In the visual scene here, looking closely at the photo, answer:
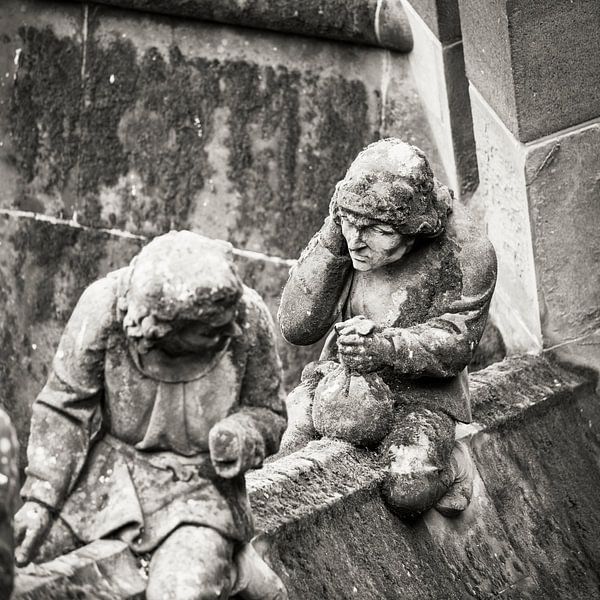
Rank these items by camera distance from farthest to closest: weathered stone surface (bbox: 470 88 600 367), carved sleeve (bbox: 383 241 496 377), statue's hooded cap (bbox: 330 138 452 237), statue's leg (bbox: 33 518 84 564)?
weathered stone surface (bbox: 470 88 600 367)
carved sleeve (bbox: 383 241 496 377)
statue's hooded cap (bbox: 330 138 452 237)
statue's leg (bbox: 33 518 84 564)

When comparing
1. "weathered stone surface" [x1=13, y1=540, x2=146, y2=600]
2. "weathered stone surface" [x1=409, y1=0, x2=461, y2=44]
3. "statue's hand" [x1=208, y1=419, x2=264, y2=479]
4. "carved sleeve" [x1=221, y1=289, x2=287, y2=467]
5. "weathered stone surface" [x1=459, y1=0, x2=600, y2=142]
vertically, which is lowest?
"weathered stone surface" [x1=13, y1=540, x2=146, y2=600]

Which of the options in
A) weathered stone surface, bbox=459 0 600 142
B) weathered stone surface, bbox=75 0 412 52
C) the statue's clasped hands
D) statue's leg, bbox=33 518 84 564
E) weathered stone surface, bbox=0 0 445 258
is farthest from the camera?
weathered stone surface, bbox=0 0 445 258

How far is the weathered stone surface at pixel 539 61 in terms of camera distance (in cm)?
862

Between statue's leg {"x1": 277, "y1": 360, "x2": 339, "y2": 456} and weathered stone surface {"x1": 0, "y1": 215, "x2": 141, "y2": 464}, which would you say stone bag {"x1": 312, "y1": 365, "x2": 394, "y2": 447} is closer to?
statue's leg {"x1": 277, "y1": 360, "x2": 339, "y2": 456}

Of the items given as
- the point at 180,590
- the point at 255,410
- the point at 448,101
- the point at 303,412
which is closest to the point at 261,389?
the point at 255,410

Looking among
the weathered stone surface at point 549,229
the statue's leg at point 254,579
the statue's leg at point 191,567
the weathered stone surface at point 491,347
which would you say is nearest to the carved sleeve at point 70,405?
the statue's leg at point 191,567

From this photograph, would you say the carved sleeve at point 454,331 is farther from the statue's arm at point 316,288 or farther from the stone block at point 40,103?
the stone block at point 40,103

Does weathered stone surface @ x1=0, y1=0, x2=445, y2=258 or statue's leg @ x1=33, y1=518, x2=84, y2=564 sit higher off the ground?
weathered stone surface @ x1=0, y1=0, x2=445, y2=258

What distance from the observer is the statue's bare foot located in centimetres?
705

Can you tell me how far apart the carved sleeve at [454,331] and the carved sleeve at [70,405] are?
1606mm

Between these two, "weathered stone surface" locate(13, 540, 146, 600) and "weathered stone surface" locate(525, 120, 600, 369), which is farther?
"weathered stone surface" locate(525, 120, 600, 369)

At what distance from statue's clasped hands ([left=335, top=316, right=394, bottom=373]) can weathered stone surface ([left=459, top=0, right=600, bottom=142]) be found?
229 centimetres

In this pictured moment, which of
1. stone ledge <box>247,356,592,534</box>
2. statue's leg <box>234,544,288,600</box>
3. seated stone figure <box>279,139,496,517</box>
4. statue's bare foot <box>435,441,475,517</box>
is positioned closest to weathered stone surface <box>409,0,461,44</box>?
stone ledge <box>247,356,592,534</box>

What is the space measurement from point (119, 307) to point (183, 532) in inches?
24.1
